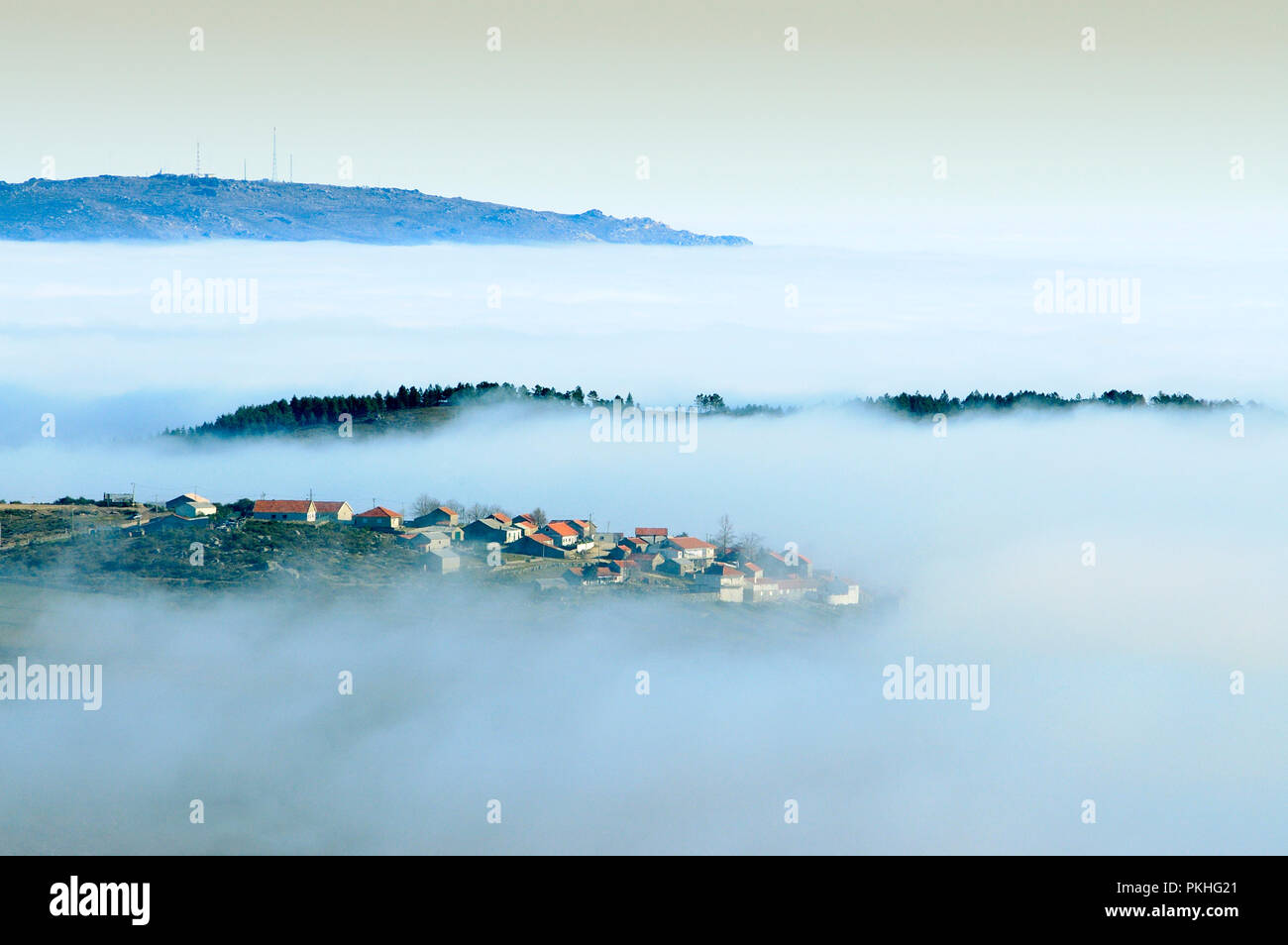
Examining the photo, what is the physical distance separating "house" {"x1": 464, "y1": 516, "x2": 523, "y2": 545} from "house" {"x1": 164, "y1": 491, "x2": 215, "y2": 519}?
736 inches

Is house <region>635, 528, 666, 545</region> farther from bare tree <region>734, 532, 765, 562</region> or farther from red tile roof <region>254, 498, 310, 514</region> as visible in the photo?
red tile roof <region>254, 498, 310, 514</region>

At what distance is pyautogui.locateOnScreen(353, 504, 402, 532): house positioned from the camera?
108m

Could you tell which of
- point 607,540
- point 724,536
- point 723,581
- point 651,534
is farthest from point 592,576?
point 724,536

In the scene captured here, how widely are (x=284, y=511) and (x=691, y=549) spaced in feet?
99.6

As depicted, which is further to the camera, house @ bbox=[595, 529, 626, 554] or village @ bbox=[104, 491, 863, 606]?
house @ bbox=[595, 529, 626, 554]

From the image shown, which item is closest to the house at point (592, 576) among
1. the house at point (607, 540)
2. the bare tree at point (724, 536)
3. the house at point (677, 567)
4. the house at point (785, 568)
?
the house at point (677, 567)

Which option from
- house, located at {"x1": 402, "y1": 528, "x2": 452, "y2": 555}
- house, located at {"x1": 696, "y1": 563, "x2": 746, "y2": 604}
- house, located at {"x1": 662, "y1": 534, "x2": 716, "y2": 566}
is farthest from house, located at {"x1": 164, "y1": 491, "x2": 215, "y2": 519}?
house, located at {"x1": 696, "y1": 563, "x2": 746, "y2": 604}

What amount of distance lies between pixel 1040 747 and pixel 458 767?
39.2m

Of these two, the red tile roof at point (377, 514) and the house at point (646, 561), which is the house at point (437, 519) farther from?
the house at point (646, 561)

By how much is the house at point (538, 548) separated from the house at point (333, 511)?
13886 millimetres

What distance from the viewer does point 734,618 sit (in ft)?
308

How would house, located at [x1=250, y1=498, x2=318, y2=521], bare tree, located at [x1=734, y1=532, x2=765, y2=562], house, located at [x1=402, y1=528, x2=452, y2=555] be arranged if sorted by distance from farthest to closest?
house, located at [x1=250, y1=498, x2=318, y2=521], bare tree, located at [x1=734, y1=532, x2=765, y2=562], house, located at [x1=402, y1=528, x2=452, y2=555]

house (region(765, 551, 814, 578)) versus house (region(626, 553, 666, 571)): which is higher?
house (region(626, 553, 666, 571))

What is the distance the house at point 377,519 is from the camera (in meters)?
108
